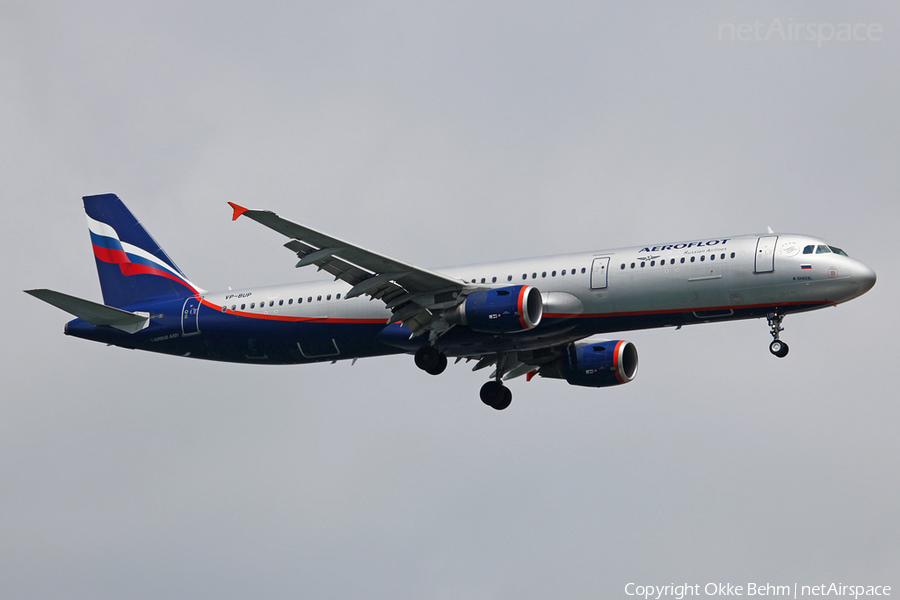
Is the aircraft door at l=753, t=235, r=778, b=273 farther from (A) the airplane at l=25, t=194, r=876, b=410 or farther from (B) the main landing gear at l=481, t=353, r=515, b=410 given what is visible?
(B) the main landing gear at l=481, t=353, r=515, b=410

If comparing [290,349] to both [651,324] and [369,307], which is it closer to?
[369,307]

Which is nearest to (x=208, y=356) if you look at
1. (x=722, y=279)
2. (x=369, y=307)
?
(x=369, y=307)

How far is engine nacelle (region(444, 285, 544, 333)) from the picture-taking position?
3722cm

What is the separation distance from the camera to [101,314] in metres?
44.2

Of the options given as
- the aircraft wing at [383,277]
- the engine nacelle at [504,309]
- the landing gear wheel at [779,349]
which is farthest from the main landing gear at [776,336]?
the aircraft wing at [383,277]

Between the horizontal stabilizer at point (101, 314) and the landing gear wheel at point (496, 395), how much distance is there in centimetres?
1389

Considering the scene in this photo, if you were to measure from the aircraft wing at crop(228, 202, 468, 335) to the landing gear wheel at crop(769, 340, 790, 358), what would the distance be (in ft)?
34.9

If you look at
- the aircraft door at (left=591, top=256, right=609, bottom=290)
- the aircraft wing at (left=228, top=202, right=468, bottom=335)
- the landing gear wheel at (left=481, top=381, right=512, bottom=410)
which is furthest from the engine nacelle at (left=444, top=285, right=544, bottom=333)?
the landing gear wheel at (left=481, top=381, right=512, bottom=410)

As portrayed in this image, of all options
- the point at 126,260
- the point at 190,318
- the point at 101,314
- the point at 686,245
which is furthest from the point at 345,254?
the point at 126,260

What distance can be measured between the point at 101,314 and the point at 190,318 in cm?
342

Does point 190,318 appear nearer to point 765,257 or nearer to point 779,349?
point 765,257

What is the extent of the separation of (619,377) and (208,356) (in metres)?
16.3

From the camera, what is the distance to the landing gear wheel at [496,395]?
148 feet

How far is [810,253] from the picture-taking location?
3681cm
